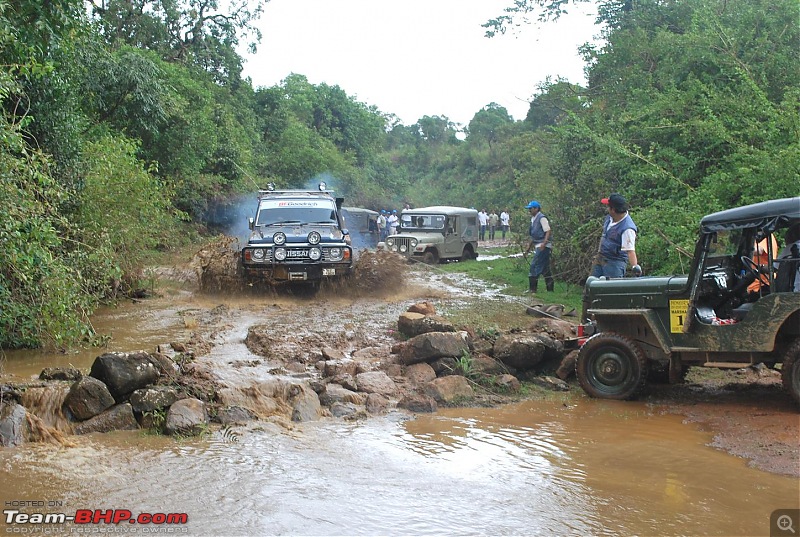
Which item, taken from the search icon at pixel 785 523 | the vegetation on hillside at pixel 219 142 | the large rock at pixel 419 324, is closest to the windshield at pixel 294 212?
the vegetation on hillside at pixel 219 142

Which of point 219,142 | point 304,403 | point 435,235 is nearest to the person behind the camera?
point 304,403

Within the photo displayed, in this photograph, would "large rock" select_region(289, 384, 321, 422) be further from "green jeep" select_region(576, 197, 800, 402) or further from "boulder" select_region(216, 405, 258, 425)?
"green jeep" select_region(576, 197, 800, 402)

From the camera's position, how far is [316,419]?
6758mm

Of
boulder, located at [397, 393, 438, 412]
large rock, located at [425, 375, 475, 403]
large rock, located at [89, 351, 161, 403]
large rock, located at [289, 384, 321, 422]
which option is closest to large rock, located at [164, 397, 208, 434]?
large rock, located at [89, 351, 161, 403]

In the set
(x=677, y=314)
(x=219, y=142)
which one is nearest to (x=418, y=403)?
(x=677, y=314)

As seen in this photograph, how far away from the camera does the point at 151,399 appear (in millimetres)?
6406

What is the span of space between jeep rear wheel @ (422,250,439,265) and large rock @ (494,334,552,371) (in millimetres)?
13743

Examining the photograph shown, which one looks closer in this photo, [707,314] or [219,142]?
[707,314]

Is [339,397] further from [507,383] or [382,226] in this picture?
[382,226]

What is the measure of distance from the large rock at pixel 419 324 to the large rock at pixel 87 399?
394 centimetres

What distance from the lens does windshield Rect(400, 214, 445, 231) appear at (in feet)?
74.9

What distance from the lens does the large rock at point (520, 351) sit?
319 inches
